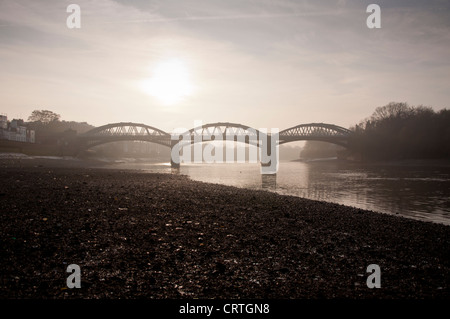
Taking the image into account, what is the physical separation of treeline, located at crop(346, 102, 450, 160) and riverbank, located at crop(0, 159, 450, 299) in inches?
3804

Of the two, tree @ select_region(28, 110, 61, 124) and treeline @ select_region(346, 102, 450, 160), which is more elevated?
tree @ select_region(28, 110, 61, 124)

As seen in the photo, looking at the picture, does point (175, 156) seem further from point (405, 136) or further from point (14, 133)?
point (405, 136)

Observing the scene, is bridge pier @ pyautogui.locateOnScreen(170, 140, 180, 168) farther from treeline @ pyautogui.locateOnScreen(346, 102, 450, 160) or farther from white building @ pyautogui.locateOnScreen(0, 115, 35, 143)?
treeline @ pyautogui.locateOnScreen(346, 102, 450, 160)

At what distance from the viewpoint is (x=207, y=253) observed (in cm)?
746

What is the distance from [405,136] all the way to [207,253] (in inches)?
4158

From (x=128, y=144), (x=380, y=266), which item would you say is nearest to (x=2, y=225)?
(x=380, y=266)

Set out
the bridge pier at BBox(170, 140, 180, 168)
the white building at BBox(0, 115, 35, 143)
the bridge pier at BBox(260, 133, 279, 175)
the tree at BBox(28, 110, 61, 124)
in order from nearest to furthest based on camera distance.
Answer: the bridge pier at BBox(170, 140, 180, 168)
the white building at BBox(0, 115, 35, 143)
the bridge pier at BBox(260, 133, 279, 175)
the tree at BBox(28, 110, 61, 124)

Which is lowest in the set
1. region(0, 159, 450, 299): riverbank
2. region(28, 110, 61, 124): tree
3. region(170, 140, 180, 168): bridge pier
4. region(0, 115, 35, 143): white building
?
region(0, 159, 450, 299): riverbank

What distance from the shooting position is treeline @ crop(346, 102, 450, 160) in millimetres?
91562

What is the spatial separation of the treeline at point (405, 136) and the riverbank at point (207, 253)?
96.6m

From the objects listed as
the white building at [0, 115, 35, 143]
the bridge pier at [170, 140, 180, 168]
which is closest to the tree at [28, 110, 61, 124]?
the white building at [0, 115, 35, 143]

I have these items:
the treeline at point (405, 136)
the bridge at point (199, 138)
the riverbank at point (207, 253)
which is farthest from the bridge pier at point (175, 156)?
the riverbank at point (207, 253)

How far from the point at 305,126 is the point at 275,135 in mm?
29469
